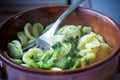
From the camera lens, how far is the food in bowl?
42 cm

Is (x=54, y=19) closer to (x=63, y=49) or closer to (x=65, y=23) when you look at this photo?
(x=65, y=23)

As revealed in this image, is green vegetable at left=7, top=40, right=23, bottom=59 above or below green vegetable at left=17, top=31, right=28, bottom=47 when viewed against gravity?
below

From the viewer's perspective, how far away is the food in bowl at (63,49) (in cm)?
42

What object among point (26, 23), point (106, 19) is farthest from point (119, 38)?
point (26, 23)

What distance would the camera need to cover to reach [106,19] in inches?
19.4

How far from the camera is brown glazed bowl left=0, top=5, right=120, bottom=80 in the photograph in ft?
1.22

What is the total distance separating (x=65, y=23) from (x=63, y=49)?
0.12 m

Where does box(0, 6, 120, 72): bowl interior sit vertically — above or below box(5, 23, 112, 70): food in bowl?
above

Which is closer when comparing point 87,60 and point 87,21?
point 87,60

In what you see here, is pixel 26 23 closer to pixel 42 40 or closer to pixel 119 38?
pixel 42 40

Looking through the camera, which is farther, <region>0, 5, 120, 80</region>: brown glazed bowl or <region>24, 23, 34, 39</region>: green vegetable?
<region>24, 23, 34, 39</region>: green vegetable

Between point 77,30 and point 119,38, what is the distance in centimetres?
9

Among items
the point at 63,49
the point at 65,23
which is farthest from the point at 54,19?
the point at 63,49

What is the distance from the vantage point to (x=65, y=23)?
54 centimetres
